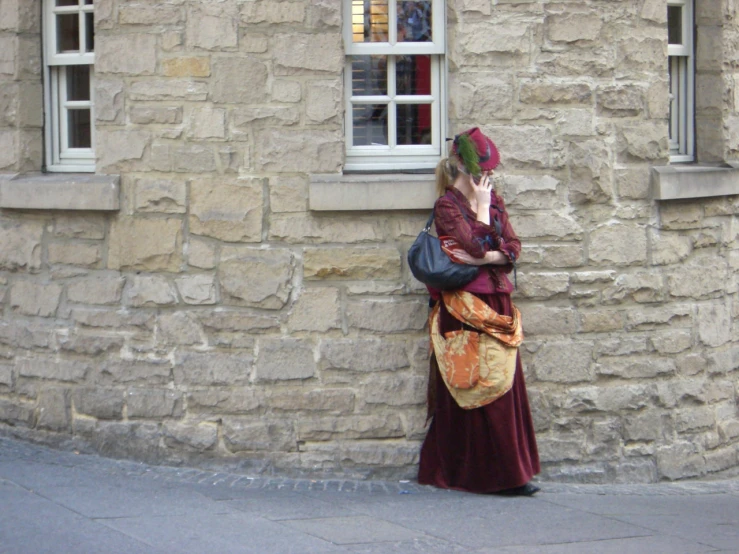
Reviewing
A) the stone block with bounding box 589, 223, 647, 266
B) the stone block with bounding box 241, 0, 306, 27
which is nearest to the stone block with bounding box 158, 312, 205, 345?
the stone block with bounding box 241, 0, 306, 27

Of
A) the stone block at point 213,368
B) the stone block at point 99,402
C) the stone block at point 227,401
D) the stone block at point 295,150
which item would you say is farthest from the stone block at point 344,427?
the stone block at point 295,150

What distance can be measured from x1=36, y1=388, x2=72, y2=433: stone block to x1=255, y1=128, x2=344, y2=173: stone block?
2.07 meters

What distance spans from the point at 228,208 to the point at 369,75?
125cm

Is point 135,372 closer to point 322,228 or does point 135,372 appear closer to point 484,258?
point 322,228

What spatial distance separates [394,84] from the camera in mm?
7809

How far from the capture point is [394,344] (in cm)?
761

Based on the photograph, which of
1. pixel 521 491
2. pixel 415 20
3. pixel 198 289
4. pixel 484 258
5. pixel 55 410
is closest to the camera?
pixel 484 258

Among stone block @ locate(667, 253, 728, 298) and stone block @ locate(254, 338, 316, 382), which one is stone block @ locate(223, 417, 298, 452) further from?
stone block @ locate(667, 253, 728, 298)

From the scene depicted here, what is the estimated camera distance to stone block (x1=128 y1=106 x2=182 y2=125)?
7.61 meters

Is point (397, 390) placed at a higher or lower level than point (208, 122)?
lower

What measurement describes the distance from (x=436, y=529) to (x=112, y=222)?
294 centimetres

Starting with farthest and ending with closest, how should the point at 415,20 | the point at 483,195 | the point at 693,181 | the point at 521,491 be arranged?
the point at 693,181, the point at 415,20, the point at 521,491, the point at 483,195

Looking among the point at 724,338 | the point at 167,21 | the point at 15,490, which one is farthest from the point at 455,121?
the point at 15,490

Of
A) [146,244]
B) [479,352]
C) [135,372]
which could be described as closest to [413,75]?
[479,352]
